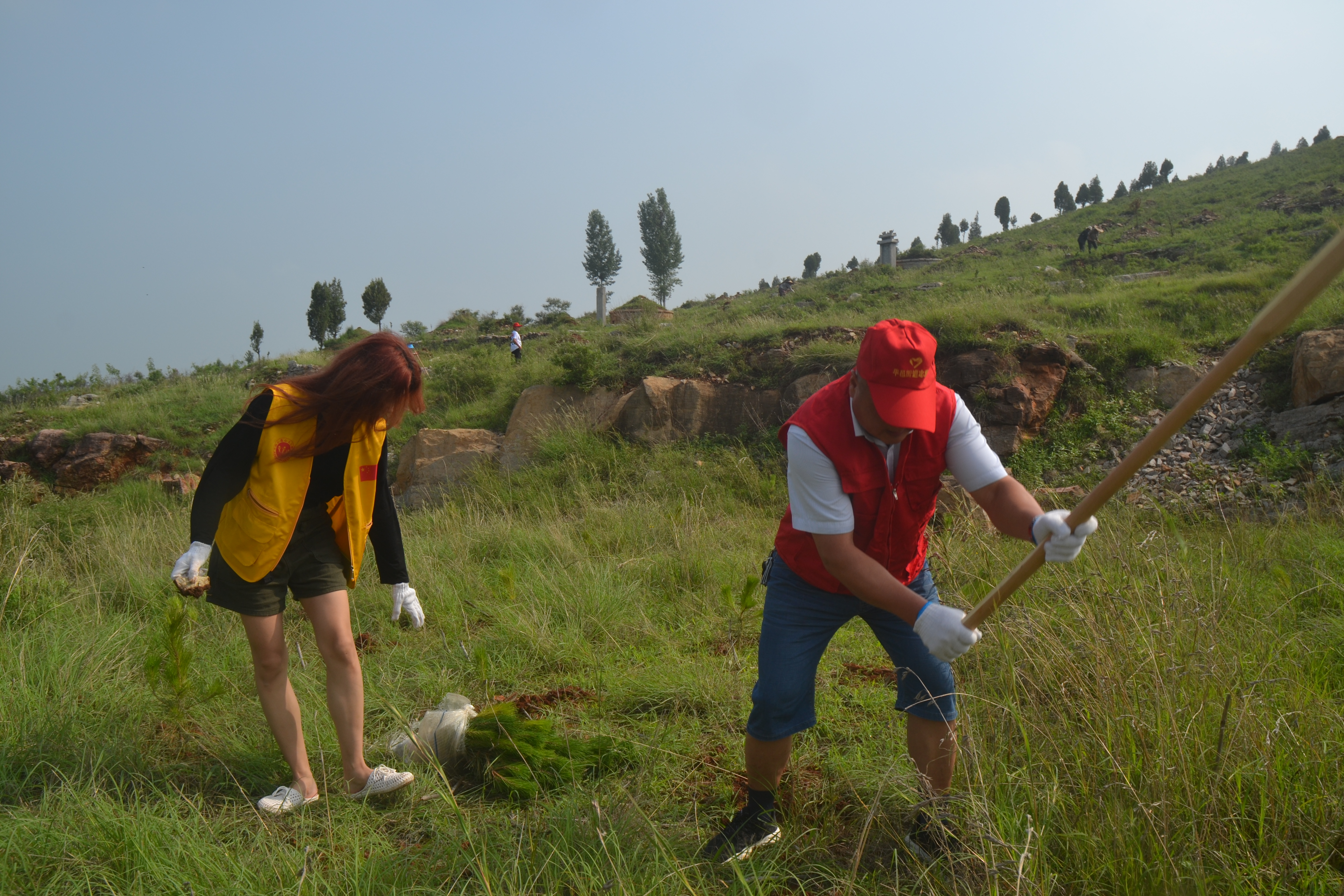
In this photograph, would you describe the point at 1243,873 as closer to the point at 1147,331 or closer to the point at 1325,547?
the point at 1325,547

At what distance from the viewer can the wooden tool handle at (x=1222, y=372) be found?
110 cm

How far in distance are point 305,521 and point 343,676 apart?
56 cm

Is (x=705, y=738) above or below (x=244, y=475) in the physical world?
below

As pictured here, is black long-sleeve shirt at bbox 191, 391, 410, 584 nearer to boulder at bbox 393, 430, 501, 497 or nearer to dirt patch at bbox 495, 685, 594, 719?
dirt patch at bbox 495, 685, 594, 719

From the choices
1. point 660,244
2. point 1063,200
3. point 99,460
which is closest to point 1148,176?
point 1063,200

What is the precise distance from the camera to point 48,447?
1260 centimetres

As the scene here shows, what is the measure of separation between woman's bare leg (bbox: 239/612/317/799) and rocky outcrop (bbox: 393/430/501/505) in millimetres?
7467

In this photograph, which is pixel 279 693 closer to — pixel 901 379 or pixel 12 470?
pixel 901 379

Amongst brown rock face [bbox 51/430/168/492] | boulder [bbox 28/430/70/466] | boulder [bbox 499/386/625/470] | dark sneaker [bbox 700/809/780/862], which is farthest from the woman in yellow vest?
boulder [bbox 28/430/70/466]

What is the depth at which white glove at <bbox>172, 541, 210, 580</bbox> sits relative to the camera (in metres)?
2.49

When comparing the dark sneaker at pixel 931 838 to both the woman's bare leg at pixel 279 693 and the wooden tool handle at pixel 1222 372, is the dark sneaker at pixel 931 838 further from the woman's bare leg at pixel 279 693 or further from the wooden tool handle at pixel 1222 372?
the woman's bare leg at pixel 279 693

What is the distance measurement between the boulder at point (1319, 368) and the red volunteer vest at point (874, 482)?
7363mm

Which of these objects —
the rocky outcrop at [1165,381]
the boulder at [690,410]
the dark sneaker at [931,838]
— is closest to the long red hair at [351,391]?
the dark sneaker at [931,838]

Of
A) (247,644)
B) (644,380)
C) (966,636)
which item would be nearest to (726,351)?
(644,380)
